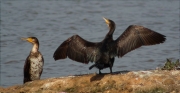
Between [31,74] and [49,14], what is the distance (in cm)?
852

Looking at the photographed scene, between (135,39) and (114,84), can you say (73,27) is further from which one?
(114,84)

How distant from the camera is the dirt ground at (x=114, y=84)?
27.4 feet

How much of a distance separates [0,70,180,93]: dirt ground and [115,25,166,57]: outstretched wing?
385mm

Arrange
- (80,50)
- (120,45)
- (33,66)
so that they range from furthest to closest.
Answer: (33,66)
(80,50)
(120,45)

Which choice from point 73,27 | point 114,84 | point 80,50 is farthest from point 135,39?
point 73,27

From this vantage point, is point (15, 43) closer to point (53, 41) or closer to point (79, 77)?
point (53, 41)

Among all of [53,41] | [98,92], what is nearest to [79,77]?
[98,92]

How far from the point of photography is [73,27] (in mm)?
17078

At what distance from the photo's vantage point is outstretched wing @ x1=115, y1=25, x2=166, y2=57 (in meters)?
8.82

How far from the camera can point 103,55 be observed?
8727 millimetres

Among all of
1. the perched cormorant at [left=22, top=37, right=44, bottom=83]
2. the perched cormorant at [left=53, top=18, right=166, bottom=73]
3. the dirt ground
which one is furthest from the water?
the perched cormorant at [left=53, top=18, right=166, bottom=73]

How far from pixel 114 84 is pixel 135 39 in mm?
809

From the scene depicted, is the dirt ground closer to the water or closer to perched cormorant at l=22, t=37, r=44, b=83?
perched cormorant at l=22, t=37, r=44, b=83

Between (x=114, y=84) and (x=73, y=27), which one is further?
(x=73, y=27)
